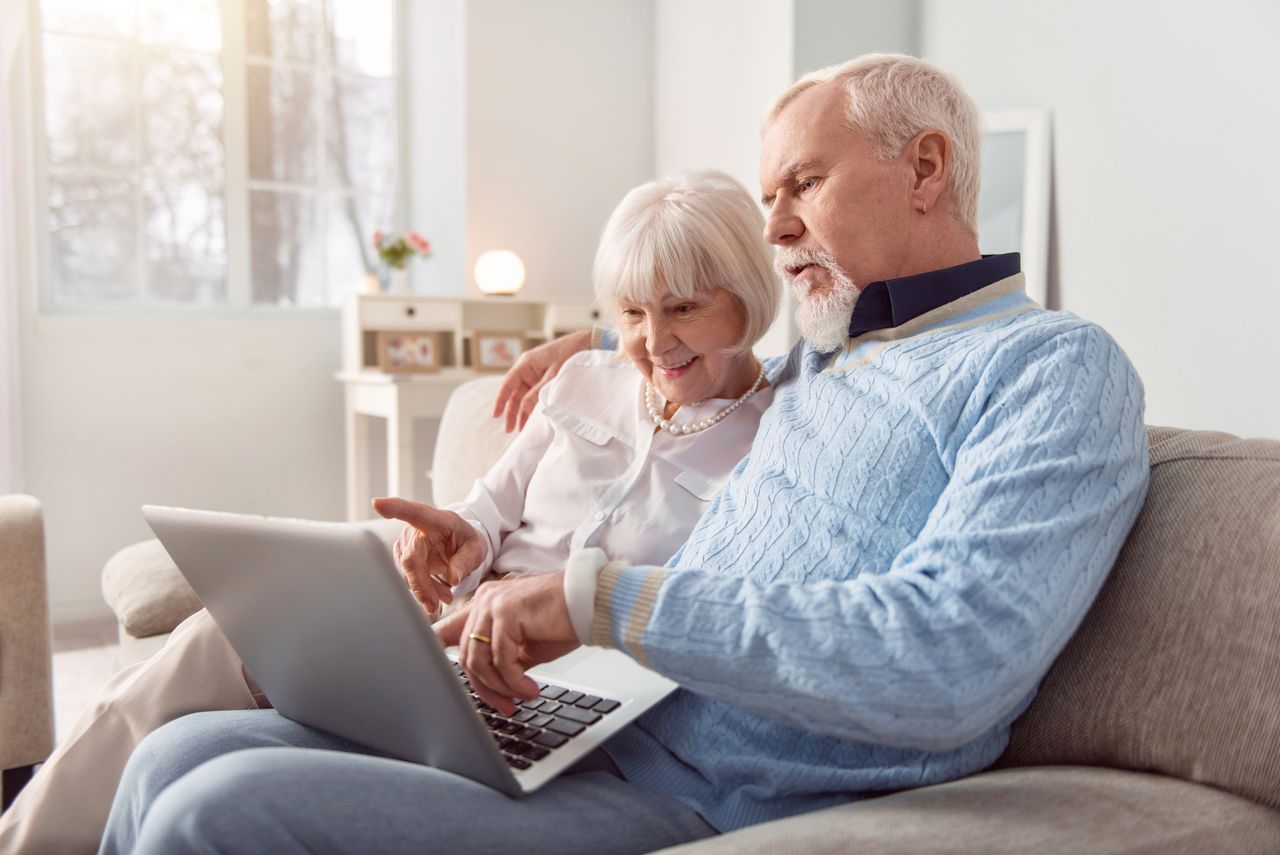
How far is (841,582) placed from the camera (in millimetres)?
855

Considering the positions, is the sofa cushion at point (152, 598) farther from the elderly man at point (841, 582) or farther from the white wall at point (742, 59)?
the white wall at point (742, 59)

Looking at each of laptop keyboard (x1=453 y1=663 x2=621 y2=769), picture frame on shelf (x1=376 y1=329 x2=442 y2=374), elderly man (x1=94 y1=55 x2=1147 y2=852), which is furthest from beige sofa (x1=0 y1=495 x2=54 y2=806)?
picture frame on shelf (x1=376 y1=329 x2=442 y2=374)

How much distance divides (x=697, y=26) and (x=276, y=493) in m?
2.30

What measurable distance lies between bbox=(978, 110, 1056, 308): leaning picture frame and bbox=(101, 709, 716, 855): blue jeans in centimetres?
245

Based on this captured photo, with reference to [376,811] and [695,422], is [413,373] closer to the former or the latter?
[695,422]

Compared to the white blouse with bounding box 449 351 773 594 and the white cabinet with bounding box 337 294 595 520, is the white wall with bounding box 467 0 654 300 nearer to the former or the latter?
the white cabinet with bounding box 337 294 595 520

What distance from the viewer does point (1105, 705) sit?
911 mm

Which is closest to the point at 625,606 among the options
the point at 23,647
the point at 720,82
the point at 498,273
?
the point at 23,647

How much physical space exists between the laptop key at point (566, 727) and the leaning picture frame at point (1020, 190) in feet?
7.95

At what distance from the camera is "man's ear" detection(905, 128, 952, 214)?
117 centimetres

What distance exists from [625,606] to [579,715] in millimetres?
189

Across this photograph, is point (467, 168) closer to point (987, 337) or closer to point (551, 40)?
point (551, 40)

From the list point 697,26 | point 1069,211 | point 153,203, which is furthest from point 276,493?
point 1069,211

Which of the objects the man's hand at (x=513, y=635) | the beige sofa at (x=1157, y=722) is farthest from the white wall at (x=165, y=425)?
the beige sofa at (x=1157, y=722)
